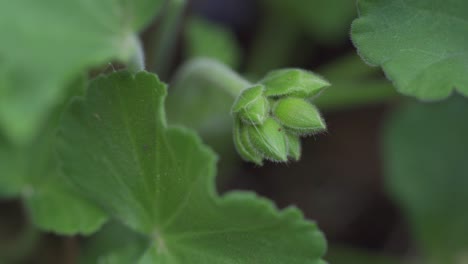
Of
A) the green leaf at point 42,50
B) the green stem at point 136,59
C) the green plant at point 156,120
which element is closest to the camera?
the green leaf at point 42,50

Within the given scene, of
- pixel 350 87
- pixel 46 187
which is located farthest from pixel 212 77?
pixel 350 87

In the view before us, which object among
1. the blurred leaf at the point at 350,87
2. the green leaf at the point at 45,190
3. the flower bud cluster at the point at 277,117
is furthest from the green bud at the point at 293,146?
the blurred leaf at the point at 350,87

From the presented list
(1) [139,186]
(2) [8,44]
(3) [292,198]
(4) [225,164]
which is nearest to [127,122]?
(1) [139,186]

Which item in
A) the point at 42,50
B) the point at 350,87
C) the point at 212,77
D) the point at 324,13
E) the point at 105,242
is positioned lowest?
the point at 42,50

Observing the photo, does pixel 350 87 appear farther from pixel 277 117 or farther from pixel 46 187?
pixel 46 187

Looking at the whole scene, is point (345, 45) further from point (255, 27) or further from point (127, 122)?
point (127, 122)

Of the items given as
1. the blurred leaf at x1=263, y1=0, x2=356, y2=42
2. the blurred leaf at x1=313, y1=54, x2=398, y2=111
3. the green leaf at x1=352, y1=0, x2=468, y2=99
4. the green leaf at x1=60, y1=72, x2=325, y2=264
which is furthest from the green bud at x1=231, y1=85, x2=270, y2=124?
the blurred leaf at x1=263, y1=0, x2=356, y2=42

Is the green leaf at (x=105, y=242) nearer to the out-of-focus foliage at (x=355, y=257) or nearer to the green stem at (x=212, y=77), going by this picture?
the green stem at (x=212, y=77)
